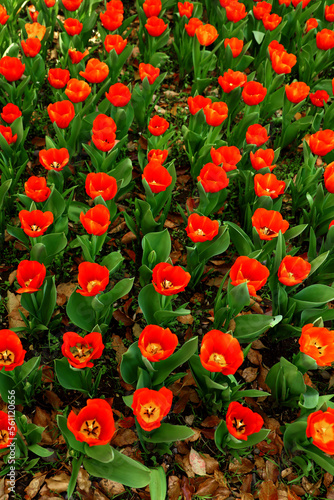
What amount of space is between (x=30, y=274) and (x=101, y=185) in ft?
2.03

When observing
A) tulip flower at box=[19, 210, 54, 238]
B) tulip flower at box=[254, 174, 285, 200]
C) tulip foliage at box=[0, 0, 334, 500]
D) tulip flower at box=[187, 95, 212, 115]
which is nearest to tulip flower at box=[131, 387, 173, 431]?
tulip foliage at box=[0, 0, 334, 500]

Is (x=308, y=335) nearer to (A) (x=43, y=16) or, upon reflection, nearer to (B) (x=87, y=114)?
(B) (x=87, y=114)

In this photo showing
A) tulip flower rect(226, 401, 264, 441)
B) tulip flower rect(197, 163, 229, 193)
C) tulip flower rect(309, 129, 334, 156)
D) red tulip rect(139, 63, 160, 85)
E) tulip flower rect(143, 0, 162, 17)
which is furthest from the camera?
tulip flower rect(143, 0, 162, 17)

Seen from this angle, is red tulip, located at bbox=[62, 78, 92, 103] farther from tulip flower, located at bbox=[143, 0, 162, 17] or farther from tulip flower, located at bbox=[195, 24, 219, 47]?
tulip flower, located at bbox=[143, 0, 162, 17]

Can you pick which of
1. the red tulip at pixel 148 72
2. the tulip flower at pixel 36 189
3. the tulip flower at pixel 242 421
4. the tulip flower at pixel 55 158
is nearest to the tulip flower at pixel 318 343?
the tulip flower at pixel 242 421

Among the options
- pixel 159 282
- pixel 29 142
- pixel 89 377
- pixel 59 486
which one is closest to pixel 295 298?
pixel 159 282

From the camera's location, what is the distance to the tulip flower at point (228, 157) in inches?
93.7

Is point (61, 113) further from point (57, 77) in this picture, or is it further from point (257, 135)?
point (257, 135)

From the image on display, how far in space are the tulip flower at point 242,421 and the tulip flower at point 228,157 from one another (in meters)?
1.30

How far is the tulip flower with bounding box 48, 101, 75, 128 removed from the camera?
2453 millimetres

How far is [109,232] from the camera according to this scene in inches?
105

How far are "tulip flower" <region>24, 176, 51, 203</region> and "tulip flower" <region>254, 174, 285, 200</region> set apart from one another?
3.60 ft

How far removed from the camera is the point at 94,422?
1584mm

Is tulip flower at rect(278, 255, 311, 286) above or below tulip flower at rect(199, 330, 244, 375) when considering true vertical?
above
